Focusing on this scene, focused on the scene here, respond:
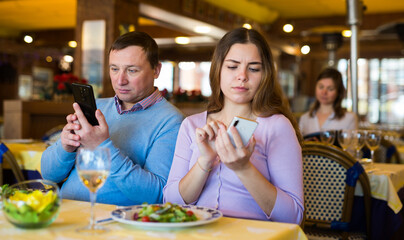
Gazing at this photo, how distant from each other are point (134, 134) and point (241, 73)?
53 cm

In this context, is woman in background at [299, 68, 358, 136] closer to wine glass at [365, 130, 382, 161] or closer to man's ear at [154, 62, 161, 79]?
wine glass at [365, 130, 382, 161]

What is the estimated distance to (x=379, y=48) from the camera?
12.9 m

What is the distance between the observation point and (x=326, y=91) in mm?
4820

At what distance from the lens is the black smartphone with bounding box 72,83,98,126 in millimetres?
1770

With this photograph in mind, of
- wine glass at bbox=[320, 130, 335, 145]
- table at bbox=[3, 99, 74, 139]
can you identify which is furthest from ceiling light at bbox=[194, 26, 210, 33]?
wine glass at bbox=[320, 130, 335, 145]

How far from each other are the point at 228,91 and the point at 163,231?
0.68 m

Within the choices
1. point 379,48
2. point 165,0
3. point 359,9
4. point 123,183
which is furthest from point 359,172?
point 379,48

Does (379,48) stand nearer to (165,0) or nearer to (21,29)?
(165,0)

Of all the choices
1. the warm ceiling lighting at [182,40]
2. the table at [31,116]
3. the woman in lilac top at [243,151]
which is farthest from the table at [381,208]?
the warm ceiling lighting at [182,40]

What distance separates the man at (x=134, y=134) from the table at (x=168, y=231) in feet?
1.63

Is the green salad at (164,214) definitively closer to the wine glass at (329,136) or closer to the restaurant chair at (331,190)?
the restaurant chair at (331,190)

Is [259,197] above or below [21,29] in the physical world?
below

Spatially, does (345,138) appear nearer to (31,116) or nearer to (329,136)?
(329,136)

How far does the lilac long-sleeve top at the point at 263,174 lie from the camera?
5.42ft
